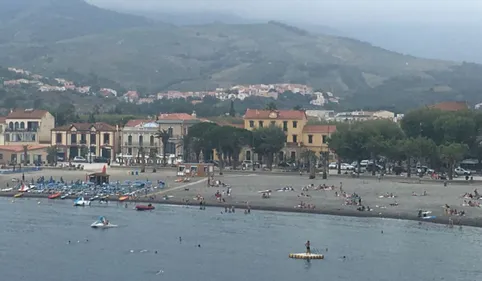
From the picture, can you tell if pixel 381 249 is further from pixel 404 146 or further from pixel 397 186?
pixel 404 146

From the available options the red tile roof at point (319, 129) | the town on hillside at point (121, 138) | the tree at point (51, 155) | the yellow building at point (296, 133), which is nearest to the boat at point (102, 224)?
the town on hillside at point (121, 138)

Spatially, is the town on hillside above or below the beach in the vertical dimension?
above

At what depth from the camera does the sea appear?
143 ft

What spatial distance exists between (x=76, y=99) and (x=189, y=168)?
10212 centimetres

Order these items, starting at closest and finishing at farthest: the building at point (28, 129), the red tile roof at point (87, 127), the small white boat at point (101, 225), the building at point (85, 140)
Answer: the small white boat at point (101, 225), the building at point (85, 140), the red tile roof at point (87, 127), the building at point (28, 129)

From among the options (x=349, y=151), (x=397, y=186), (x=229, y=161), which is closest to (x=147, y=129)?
(x=229, y=161)

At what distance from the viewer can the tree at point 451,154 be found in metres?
76.6

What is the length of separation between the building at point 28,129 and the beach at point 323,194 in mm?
18013

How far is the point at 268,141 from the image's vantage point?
89.2 metres

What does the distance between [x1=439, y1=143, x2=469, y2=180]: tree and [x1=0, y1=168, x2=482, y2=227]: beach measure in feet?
9.65

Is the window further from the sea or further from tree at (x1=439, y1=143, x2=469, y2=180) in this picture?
the sea

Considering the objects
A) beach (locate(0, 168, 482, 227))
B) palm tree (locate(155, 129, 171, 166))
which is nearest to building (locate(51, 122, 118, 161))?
palm tree (locate(155, 129, 171, 166))

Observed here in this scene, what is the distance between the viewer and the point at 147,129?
9775 cm

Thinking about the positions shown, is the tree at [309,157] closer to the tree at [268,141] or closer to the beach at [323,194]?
the beach at [323,194]
